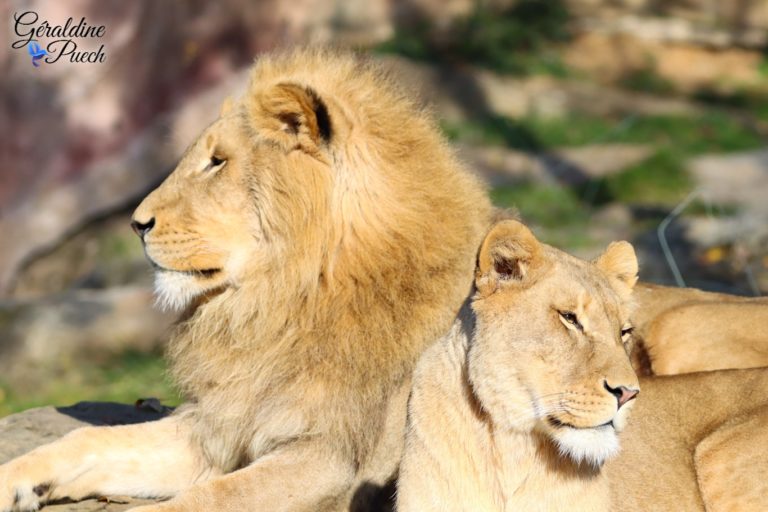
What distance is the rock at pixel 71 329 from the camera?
29.6 ft

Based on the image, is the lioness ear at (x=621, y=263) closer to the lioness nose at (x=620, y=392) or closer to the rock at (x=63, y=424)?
the lioness nose at (x=620, y=392)

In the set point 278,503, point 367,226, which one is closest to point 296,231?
Result: point 367,226

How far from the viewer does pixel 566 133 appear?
13.4m

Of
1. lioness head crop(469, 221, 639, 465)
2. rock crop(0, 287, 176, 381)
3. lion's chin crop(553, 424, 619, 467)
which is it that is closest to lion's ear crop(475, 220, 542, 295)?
lioness head crop(469, 221, 639, 465)

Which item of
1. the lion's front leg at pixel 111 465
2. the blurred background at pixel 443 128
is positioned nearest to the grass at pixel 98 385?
the blurred background at pixel 443 128

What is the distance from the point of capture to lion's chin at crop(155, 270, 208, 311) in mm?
4516

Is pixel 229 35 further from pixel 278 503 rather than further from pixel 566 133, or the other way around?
pixel 278 503

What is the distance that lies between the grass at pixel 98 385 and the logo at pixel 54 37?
3.37 meters

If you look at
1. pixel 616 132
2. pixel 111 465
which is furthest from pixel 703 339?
pixel 616 132

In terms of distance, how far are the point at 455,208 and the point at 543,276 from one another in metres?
1.19

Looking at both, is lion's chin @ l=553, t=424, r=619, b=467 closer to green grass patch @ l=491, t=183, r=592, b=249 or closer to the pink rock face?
green grass patch @ l=491, t=183, r=592, b=249

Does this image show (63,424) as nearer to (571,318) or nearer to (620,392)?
(571,318)

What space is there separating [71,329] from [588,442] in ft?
21.2

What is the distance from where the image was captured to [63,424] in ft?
17.9
